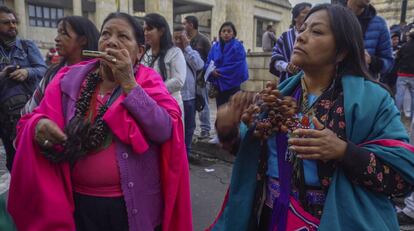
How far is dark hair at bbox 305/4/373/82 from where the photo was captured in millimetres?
1473

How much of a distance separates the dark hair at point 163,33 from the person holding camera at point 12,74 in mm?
1169

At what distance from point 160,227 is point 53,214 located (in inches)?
22.3

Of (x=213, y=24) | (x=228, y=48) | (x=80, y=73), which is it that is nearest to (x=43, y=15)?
(x=213, y=24)

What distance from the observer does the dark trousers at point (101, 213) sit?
1.74m

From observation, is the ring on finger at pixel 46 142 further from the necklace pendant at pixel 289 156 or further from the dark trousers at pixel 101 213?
the necklace pendant at pixel 289 156

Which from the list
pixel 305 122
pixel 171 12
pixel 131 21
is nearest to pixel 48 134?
pixel 131 21

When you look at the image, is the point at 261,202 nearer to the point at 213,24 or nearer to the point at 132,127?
the point at 132,127

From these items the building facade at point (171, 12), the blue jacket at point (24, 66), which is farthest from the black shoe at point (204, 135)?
the building facade at point (171, 12)

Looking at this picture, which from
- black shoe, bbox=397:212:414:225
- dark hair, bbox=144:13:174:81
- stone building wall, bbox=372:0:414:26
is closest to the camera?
black shoe, bbox=397:212:414:225

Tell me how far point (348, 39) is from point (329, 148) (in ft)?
1.68

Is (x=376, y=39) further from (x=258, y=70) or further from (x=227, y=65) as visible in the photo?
(x=258, y=70)

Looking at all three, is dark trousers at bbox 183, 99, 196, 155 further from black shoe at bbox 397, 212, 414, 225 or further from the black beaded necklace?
the black beaded necklace

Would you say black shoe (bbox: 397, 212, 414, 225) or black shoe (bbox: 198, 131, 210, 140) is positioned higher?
black shoe (bbox: 198, 131, 210, 140)

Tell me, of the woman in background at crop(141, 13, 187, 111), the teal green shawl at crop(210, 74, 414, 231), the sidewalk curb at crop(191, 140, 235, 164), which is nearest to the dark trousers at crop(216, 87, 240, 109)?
the sidewalk curb at crop(191, 140, 235, 164)
